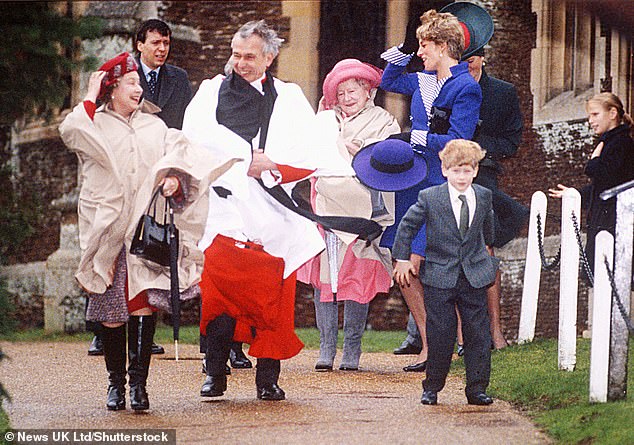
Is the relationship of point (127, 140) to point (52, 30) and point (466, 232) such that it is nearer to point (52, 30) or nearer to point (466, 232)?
point (52, 30)

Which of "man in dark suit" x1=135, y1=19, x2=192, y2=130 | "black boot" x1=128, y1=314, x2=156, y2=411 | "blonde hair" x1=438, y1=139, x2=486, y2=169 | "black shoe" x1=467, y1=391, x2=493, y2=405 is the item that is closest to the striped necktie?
"man in dark suit" x1=135, y1=19, x2=192, y2=130

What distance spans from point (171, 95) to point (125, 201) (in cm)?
207

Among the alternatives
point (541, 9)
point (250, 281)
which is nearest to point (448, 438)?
point (250, 281)

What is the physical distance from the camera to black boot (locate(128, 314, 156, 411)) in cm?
539

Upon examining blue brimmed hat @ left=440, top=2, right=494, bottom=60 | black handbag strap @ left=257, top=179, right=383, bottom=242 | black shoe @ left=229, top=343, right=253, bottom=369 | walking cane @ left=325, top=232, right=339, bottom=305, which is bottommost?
black shoe @ left=229, top=343, right=253, bottom=369

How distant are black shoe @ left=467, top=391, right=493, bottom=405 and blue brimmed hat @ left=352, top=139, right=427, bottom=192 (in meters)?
1.54

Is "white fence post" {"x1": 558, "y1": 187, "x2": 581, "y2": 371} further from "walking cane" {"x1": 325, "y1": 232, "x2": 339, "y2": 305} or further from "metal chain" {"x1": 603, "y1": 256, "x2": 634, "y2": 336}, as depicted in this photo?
"walking cane" {"x1": 325, "y1": 232, "x2": 339, "y2": 305}

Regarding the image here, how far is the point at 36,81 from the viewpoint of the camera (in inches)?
192

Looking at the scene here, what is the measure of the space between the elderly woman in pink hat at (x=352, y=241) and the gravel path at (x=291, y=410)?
0.29 m

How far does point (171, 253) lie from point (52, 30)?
1184 mm

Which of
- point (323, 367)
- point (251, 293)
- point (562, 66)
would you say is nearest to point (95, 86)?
point (251, 293)

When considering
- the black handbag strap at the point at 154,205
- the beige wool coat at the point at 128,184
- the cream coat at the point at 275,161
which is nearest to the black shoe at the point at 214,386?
the beige wool coat at the point at 128,184

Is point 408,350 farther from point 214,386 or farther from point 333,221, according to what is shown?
point 214,386

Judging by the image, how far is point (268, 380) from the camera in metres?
5.79
